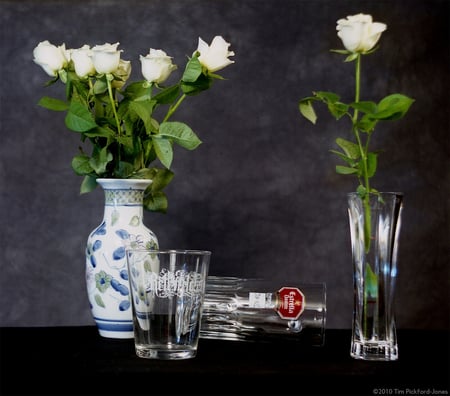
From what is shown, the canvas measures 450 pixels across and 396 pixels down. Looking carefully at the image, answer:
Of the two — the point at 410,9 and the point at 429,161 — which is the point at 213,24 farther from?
the point at 429,161

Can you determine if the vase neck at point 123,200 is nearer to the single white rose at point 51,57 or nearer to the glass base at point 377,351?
the single white rose at point 51,57

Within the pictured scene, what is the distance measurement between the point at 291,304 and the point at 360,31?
406 mm

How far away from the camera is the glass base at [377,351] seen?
1.00 metres

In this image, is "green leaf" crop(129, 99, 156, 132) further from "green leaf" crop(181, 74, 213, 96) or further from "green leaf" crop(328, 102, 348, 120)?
"green leaf" crop(328, 102, 348, 120)

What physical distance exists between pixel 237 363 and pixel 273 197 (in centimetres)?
70

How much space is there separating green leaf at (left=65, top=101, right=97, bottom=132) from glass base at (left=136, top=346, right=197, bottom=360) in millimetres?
350

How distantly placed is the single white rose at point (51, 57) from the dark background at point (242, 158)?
448mm

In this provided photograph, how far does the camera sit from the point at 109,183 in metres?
1.16

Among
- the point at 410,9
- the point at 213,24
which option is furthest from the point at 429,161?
the point at 213,24

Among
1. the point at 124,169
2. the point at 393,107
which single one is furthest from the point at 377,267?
the point at 124,169

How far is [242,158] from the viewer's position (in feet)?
5.29

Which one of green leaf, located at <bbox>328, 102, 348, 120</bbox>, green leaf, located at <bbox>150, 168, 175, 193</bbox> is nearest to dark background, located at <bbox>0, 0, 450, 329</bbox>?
green leaf, located at <bbox>150, 168, 175, 193</bbox>

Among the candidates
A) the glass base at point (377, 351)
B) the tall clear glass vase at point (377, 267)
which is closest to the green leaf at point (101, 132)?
the tall clear glass vase at point (377, 267)

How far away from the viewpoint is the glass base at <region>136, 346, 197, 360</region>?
38.6 inches
